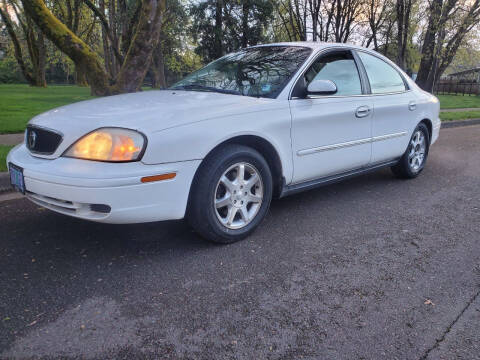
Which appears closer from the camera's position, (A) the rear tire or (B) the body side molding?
(B) the body side molding

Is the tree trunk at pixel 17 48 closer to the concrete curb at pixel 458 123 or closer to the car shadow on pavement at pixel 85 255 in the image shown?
the concrete curb at pixel 458 123

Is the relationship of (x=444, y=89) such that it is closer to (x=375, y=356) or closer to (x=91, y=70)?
(x=91, y=70)

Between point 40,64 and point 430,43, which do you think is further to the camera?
point 40,64

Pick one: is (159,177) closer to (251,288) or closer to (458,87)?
(251,288)

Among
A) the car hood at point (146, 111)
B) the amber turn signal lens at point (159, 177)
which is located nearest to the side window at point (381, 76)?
the car hood at point (146, 111)

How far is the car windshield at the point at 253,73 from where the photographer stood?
3496 mm

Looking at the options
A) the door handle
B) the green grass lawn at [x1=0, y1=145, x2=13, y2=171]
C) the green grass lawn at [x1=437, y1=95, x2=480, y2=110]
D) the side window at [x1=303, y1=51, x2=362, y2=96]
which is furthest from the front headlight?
the green grass lawn at [x1=437, y1=95, x2=480, y2=110]

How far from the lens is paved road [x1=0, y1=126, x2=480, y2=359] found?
6.48ft

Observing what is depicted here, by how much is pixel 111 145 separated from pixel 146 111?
0.40m

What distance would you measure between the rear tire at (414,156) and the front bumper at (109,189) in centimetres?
322

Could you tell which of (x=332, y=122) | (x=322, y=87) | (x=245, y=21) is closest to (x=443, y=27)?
(x=245, y=21)

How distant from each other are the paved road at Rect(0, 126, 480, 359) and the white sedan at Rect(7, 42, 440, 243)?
368mm

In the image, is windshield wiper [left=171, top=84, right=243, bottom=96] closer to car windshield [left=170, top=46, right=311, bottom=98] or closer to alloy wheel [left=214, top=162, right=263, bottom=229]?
car windshield [left=170, top=46, right=311, bottom=98]

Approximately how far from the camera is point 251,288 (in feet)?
8.17
